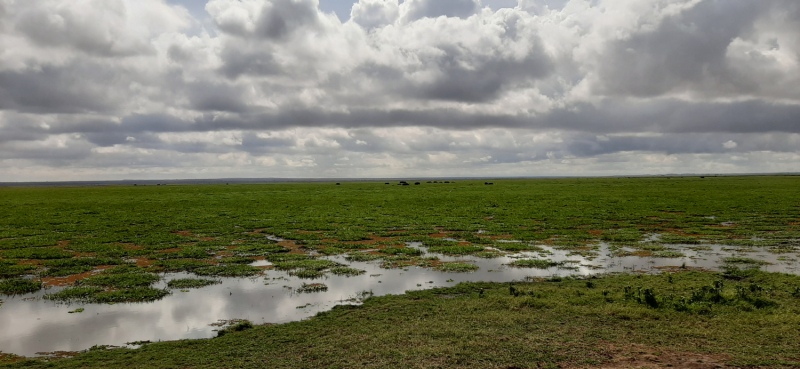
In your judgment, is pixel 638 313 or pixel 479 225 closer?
pixel 638 313

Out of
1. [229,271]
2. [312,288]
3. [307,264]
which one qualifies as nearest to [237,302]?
[312,288]

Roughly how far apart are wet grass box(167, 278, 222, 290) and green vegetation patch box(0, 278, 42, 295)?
204 inches

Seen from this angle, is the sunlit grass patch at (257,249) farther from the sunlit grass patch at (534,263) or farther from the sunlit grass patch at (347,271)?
the sunlit grass patch at (534,263)

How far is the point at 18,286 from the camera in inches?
671

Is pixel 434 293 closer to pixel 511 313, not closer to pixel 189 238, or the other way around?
pixel 511 313

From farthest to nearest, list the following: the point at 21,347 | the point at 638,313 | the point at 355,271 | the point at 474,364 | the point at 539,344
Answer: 1. the point at 355,271
2. the point at 638,313
3. the point at 21,347
4. the point at 539,344
5. the point at 474,364

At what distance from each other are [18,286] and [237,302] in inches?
387

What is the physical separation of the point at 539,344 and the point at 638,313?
13.7 feet

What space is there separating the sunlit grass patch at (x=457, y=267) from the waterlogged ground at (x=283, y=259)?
96 mm

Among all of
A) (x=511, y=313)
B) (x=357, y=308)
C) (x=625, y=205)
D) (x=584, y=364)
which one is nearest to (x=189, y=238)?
(x=357, y=308)

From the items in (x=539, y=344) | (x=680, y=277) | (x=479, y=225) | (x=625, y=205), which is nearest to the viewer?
(x=539, y=344)

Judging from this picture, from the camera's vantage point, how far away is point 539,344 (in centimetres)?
1039

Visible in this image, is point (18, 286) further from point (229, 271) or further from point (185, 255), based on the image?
point (229, 271)

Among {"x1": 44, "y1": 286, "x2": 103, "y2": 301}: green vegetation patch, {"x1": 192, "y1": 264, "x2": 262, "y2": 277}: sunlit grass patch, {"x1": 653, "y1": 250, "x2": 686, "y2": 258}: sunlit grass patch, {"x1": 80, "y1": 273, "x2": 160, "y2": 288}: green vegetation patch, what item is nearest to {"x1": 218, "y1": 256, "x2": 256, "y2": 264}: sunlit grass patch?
{"x1": 192, "y1": 264, "x2": 262, "y2": 277}: sunlit grass patch
